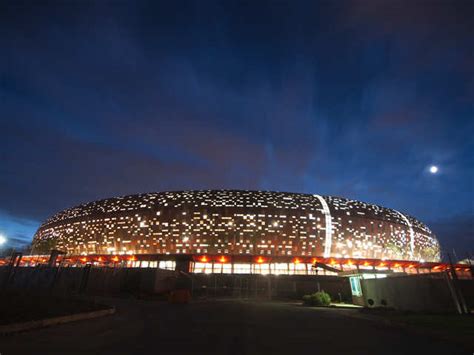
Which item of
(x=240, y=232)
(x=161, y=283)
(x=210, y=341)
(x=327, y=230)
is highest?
(x=327, y=230)

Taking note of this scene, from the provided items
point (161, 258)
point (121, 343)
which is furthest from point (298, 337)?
point (161, 258)

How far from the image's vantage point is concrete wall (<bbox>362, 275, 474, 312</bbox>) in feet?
47.4

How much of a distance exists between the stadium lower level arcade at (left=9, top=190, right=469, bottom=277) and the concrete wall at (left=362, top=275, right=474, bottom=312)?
46.5m

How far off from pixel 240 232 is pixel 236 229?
4.59 feet

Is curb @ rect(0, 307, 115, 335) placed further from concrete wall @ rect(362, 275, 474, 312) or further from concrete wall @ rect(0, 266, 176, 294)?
concrete wall @ rect(362, 275, 474, 312)

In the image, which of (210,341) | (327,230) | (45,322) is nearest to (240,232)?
(327,230)

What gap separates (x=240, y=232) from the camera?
73.0m

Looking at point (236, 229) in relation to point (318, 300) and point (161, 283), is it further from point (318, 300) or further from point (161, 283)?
point (318, 300)

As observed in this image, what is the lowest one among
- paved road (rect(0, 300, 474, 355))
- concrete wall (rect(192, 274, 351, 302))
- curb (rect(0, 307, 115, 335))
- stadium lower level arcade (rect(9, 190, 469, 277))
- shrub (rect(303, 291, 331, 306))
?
paved road (rect(0, 300, 474, 355))

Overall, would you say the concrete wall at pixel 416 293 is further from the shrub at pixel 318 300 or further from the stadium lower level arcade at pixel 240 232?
the stadium lower level arcade at pixel 240 232

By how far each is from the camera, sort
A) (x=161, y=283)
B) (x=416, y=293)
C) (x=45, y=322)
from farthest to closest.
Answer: (x=161, y=283), (x=416, y=293), (x=45, y=322)

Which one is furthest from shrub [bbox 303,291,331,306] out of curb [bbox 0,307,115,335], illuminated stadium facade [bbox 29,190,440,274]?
illuminated stadium facade [bbox 29,190,440,274]

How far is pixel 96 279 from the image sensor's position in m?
26.5

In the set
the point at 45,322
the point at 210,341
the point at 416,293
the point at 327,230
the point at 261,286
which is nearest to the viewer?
the point at 210,341
